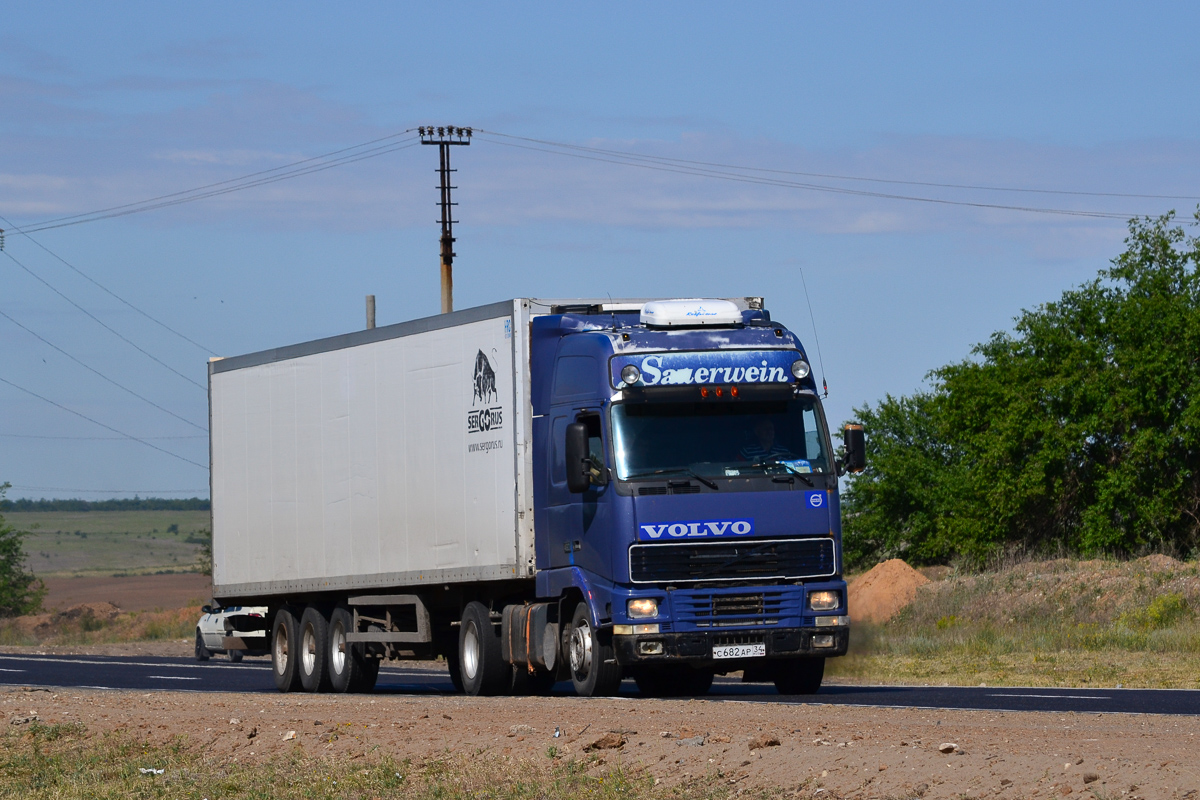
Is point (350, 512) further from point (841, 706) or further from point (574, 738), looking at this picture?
point (574, 738)

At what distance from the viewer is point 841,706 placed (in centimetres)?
1647

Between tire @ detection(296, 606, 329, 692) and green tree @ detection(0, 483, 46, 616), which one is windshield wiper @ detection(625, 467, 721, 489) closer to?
tire @ detection(296, 606, 329, 692)

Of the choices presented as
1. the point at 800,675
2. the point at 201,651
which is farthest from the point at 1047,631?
the point at 201,651

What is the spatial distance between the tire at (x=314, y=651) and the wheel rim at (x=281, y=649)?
1.53ft

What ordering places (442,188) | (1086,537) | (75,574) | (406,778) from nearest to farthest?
(406,778) < (1086,537) < (442,188) < (75,574)

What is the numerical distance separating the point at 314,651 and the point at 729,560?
7.42 meters

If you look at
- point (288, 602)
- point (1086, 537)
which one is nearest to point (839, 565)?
point (288, 602)

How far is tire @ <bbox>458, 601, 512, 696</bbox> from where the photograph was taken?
20.2 m

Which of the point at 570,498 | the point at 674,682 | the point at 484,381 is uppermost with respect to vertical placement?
the point at 484,381

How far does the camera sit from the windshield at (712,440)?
1806cm

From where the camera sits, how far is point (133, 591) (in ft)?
406

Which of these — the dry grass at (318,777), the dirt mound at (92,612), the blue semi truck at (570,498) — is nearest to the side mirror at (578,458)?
the blue semi truck at (570,498)

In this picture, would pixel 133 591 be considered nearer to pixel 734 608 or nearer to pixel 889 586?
pixel 889 586

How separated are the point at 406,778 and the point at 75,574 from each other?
161889 millimetres
